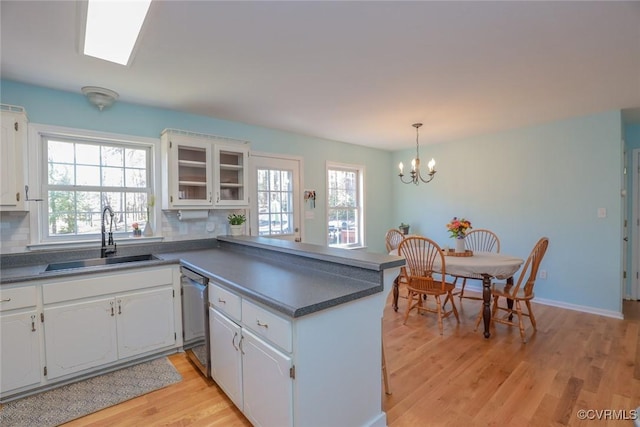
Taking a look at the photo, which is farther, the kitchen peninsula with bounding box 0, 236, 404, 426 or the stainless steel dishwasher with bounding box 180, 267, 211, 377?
the stainless steel dishwasher with bounding box 180, 267, 211, 377

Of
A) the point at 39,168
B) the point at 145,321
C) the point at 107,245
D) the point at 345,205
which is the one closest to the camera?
the point at 145,321

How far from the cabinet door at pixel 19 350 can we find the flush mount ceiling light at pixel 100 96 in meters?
1.73

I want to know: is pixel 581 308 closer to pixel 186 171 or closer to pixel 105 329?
pixel 186 171

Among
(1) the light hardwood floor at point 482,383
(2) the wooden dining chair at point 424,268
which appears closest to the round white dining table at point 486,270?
(2) the wooden dining chair at point 424,268

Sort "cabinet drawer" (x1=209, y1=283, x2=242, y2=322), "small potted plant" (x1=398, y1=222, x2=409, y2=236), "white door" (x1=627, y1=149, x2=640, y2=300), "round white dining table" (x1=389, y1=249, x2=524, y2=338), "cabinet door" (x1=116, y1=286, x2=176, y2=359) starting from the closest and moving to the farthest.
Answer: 1. "cabinet drawer" (x1=209, y1=283, x2=242, y2=322)
2. "cabinet door" (x1=116, y1=286, x2=176, y2=359)
3. "round white dining table" (x1=389, y1=249, x2=524, y2=338)
4. "white door" (x1=627, y1=149, x2=640, y2=300)
5. "small potted plant" (x1=398, y1=222, x2=409, y2=236)

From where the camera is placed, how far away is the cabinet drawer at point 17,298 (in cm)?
189

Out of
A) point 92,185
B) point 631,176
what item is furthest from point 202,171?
point 631,176

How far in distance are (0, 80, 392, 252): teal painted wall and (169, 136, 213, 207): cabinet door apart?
0.35 metres

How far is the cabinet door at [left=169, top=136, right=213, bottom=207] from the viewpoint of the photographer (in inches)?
115

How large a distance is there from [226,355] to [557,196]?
13.5 ft

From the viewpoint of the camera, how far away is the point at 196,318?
88.4 inches

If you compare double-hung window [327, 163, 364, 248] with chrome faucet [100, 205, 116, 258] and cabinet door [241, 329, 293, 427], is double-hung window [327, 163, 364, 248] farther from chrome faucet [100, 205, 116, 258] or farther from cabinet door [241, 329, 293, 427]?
cabinet door [241, 329, 293, 427]

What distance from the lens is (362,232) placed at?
5047 millimetres

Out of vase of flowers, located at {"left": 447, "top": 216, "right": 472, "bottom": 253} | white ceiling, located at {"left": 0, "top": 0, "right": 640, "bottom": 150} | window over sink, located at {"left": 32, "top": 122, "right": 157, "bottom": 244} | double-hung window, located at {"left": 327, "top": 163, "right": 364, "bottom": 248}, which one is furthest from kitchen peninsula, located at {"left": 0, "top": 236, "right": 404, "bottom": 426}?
double-hung window, located at {"left": 327, "top": 163, "right": 364, "bottom": 248}
